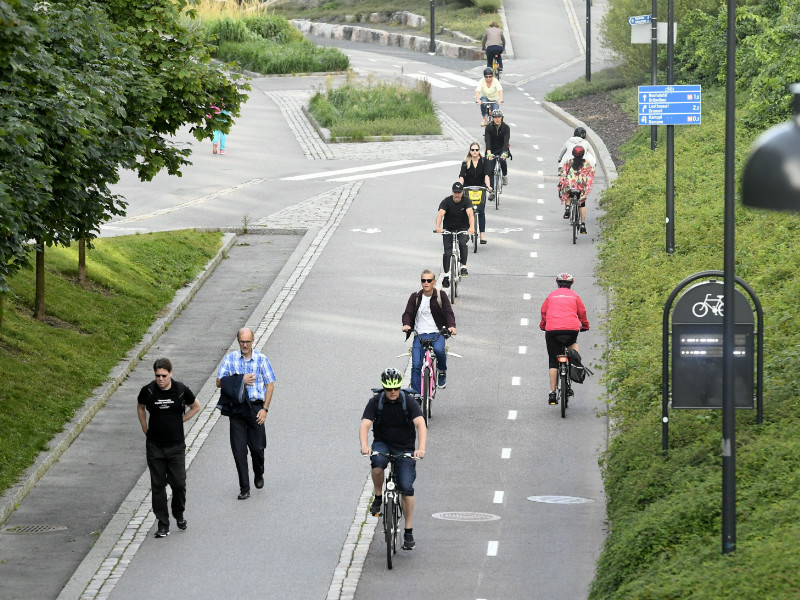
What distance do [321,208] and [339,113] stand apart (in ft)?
37.2

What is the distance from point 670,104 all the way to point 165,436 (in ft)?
34.8

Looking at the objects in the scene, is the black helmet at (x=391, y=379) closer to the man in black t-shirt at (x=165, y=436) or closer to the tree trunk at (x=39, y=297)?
the man in black t-shirt at (x=165, y=436)

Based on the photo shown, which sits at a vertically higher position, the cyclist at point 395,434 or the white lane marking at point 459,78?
the white lane marking at point 459,78

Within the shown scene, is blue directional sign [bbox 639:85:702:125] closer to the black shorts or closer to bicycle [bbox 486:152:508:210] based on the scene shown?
the black shorts

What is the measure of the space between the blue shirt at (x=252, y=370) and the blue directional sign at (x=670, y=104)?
895 cm

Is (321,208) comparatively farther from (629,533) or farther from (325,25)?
(325,25)

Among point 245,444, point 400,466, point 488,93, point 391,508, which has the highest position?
point 488,93

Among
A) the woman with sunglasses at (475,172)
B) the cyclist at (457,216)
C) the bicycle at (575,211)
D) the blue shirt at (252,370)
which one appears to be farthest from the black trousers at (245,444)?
the bicycle at (575,211)

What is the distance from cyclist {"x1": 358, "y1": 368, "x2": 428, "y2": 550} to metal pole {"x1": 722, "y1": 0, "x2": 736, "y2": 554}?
3184 mm

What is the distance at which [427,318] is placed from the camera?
17453 mm

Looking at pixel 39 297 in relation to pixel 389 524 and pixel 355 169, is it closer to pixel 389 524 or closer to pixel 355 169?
pixel 389 524

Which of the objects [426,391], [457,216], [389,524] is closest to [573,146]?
[457,216]

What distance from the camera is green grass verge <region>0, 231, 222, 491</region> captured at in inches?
667

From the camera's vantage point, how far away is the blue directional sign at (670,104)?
21.2 metres
